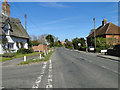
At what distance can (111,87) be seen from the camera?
5.44 metres

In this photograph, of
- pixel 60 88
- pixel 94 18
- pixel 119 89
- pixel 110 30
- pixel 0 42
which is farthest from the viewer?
pixel 110 30

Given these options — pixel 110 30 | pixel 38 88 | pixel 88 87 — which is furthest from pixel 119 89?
pixel 110 30

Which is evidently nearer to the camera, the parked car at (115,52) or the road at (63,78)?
the road at (63,78)

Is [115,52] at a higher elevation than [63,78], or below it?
higher

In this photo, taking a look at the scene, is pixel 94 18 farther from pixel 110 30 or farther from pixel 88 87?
pixel 88 87

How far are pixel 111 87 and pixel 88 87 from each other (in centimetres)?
94

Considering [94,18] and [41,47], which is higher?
[94,18]

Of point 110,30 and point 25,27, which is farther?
point 110,30

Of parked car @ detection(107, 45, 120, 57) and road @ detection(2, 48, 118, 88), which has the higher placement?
parked car @ detection(107, 45, 120, 57)

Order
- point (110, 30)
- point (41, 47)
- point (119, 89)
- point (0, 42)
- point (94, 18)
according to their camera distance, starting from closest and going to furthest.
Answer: point (119, 89), point (0, 42), point (94, 18), point (41, 47), point (110, 30)

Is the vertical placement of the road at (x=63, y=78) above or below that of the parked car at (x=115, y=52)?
below

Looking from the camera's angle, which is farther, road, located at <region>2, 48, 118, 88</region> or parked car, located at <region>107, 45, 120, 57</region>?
parked car, located at <region>107, 45, 120, 57</region>

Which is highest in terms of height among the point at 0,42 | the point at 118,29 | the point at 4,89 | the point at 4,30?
the point at 118,29

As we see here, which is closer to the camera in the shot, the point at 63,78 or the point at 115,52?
the point at 63,78
